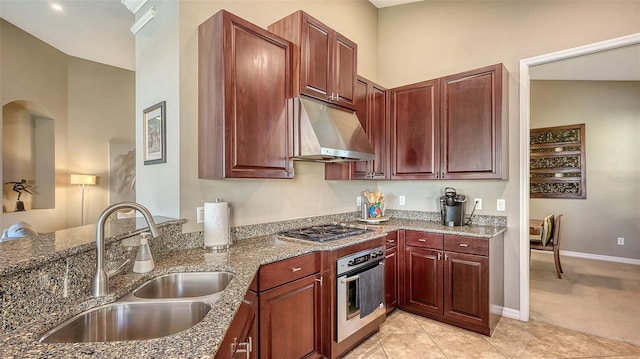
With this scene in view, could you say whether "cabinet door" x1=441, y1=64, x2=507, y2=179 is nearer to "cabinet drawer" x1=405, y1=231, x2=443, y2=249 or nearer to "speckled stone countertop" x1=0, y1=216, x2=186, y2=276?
"cabinet drawer" x1=405, y1=231, x2=443, y2=249

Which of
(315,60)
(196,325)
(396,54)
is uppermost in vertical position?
(396,54)

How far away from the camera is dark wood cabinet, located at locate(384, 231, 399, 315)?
2.86 meters

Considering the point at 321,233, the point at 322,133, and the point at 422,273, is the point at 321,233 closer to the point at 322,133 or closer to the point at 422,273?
the point at 322,133

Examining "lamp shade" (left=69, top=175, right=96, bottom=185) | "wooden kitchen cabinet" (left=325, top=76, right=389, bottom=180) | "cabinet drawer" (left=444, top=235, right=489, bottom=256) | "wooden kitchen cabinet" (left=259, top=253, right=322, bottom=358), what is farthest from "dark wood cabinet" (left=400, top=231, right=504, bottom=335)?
"lamp shade" (left=69, top=175, right=96, bottom=185)

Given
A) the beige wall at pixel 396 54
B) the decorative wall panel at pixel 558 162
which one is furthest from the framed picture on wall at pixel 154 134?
the decorative wall panel at pixel 558 162

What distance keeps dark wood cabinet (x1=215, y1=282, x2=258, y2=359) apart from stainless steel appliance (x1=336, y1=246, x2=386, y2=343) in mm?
705

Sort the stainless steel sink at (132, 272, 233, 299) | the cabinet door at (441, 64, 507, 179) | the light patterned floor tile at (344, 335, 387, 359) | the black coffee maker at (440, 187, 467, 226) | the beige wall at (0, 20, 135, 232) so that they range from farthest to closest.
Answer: the beige wall at (0, 20, 135, 232) → the black coffee maker at (440, 187, 467, 226) → the cabinet door at (441, 64, 507, 179) → the light patterned floor tile at (344, 335, 387, 359) → the stainless steel sink at (132, 272, 233, 299)

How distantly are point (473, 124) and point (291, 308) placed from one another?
92.0 inches

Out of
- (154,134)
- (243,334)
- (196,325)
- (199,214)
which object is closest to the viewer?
(196,325)

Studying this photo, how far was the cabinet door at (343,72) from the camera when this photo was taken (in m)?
2.60

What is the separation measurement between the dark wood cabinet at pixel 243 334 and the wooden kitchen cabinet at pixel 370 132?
169 centimetres

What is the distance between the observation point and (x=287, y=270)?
189cm

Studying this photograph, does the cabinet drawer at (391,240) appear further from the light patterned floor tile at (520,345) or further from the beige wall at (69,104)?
the beige wall at (69,104)

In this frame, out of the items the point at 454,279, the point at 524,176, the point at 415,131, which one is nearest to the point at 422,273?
the point at 454,279
